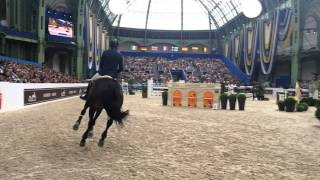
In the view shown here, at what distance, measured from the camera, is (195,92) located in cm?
2652

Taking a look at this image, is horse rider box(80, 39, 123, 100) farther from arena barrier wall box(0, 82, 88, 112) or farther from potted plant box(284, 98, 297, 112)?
potted plant box(284, 98, 297, 112)

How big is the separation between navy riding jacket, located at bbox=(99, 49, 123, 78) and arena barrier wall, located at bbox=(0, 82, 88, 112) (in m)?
10.00

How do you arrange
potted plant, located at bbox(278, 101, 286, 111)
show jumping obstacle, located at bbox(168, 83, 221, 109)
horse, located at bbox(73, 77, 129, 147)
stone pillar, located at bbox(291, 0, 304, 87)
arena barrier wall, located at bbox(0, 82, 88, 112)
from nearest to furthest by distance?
horse, located at bbox(73, 77, 129, 147)
arena barrier wall, located at bbox(0, 82, 88, 112)
potted plant, located at bbox(278, 101, 286, 111)
show jumping obstacle, located at bbox(168, 83, 221, 109)
stone pillar, located at bbox(291, 0, 304, 87)

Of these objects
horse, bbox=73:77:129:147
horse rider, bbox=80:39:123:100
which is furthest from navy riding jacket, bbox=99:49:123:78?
horse, bbox=73:77:129:147

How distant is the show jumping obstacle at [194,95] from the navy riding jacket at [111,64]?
15787 millimetres

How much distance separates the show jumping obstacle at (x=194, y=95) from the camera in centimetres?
2569

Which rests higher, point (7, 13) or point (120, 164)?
point (7, 13)

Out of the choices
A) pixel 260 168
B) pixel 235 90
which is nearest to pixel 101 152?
pixel 260 168

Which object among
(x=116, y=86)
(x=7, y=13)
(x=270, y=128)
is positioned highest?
(x=7, y=13)

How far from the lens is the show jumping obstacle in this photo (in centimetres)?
2569

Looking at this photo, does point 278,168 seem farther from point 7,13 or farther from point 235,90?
point 7,13

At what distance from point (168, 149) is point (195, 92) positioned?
17.0 m

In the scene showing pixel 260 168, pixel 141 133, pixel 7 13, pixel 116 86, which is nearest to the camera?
pixel 260 168

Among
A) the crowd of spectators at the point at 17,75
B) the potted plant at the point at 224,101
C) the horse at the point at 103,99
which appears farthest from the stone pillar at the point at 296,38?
the horse at the point at 103,99
